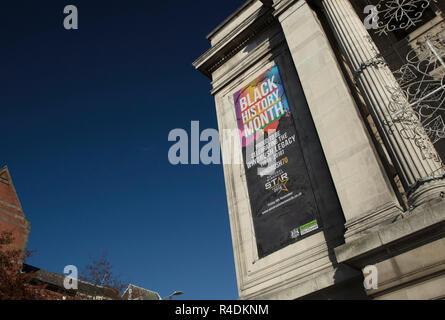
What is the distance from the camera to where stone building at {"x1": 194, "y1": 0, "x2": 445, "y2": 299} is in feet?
30.2

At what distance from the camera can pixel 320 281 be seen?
36.2 feet

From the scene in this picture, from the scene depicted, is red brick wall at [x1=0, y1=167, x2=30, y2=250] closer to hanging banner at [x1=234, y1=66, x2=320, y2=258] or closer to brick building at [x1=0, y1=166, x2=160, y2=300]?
brick building at [x1=0, y1=166, x2=160, y2=300]

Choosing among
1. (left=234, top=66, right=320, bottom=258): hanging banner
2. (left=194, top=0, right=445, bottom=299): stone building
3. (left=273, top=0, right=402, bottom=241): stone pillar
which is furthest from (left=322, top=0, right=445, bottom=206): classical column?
(left=234, top=66, right=320, bottom=258): hanging banner

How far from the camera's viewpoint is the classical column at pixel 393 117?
30.9 ft

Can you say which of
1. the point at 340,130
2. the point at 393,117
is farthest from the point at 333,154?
the point at 393,117

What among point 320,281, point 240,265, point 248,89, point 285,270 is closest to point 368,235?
point 320,281

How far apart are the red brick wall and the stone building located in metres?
27.8

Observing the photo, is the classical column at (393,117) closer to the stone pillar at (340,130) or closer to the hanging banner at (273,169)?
the stone pillar at (340,130)

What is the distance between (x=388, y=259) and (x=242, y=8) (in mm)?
17154

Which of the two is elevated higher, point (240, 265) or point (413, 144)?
point (413, 144)

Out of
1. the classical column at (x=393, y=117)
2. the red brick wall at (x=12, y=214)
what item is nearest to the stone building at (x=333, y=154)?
the classical column at (x=393, y=117)
